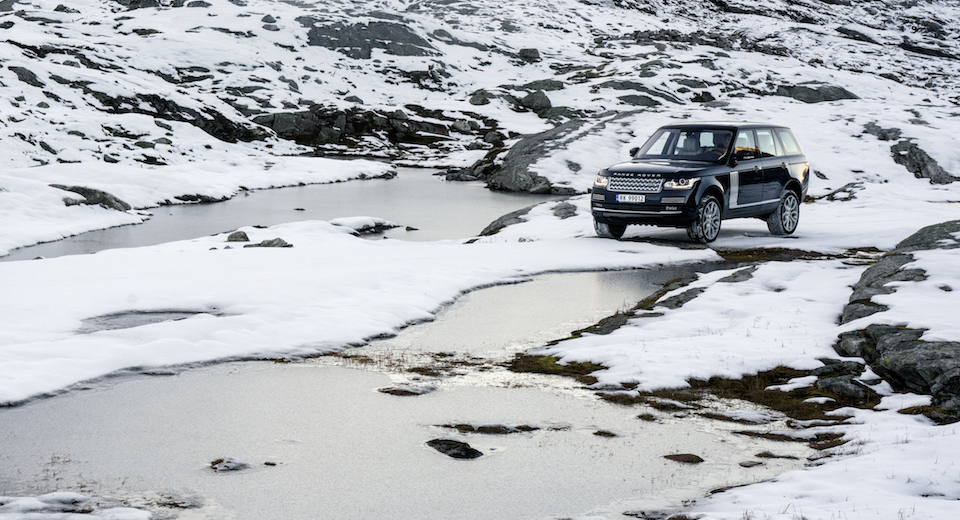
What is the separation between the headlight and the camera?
1650 centimetres

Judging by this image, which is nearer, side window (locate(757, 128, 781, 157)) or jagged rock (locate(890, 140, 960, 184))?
side window (locate(757, 128, 781, 157))

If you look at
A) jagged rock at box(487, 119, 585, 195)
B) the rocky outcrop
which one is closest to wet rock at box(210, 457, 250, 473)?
the rocky outcrop

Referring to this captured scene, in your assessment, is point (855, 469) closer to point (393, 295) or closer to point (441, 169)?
point (393, 295)

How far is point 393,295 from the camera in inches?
478

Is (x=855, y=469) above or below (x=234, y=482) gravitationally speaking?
above

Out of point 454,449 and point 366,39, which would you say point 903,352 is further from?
point 366,39

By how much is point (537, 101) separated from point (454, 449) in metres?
66.5

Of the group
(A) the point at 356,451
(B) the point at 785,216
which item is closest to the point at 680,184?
(B) the point at 785,216

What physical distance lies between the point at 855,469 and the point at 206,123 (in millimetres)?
53780

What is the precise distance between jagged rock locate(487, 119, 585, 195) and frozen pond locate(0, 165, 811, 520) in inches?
1055

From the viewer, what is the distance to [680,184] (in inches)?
651

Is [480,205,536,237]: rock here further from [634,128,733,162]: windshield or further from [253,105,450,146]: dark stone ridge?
[253,105,450,146]: dark stone ridge

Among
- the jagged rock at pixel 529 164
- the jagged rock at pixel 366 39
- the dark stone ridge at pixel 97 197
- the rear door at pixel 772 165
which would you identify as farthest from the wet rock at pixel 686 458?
the jagged rock at pixel 366 39

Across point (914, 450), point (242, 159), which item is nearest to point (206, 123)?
point (242, 159)
